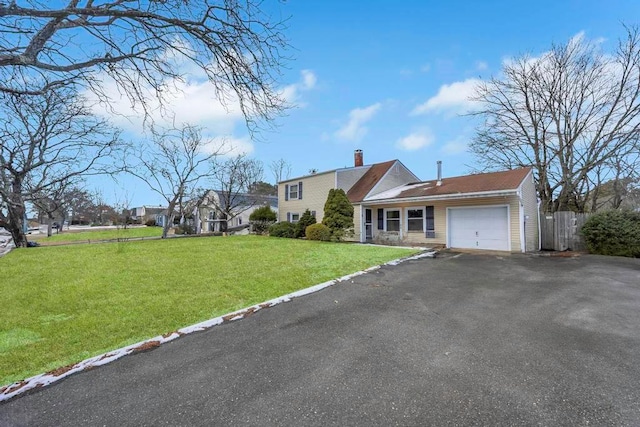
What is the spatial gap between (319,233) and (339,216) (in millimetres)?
1536

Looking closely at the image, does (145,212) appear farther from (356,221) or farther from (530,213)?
(530,213)

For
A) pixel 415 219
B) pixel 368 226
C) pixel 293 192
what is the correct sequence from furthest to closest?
pixel 293 192 → pixel 368 226 → pixel 415 219

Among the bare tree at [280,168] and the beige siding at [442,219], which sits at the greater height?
the bare tree at [280,168]

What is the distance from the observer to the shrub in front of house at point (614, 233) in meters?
11.1

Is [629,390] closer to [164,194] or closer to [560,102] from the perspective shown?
[560,102]

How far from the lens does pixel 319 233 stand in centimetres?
1697

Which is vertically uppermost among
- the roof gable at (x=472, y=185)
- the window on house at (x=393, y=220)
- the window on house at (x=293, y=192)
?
the window on house at (x=293, y=192)

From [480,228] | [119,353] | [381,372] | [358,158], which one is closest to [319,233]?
[358,158]

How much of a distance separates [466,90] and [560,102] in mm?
5501

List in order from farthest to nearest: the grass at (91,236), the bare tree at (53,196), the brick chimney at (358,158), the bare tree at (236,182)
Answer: the bare tree at (236,182)
the grass at (91,236)
the brick chimney at (358,158)
the bare tree at (53,196)

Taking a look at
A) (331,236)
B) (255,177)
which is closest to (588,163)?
(331,236)

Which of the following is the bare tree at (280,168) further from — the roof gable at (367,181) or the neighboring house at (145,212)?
the neighboring house at (145,212)

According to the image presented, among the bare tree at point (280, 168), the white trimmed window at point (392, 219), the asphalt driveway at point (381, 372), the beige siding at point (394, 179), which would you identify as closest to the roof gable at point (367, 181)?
the beige siding at point (394, 179)

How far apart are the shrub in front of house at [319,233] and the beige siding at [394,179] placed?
3.64 metres
